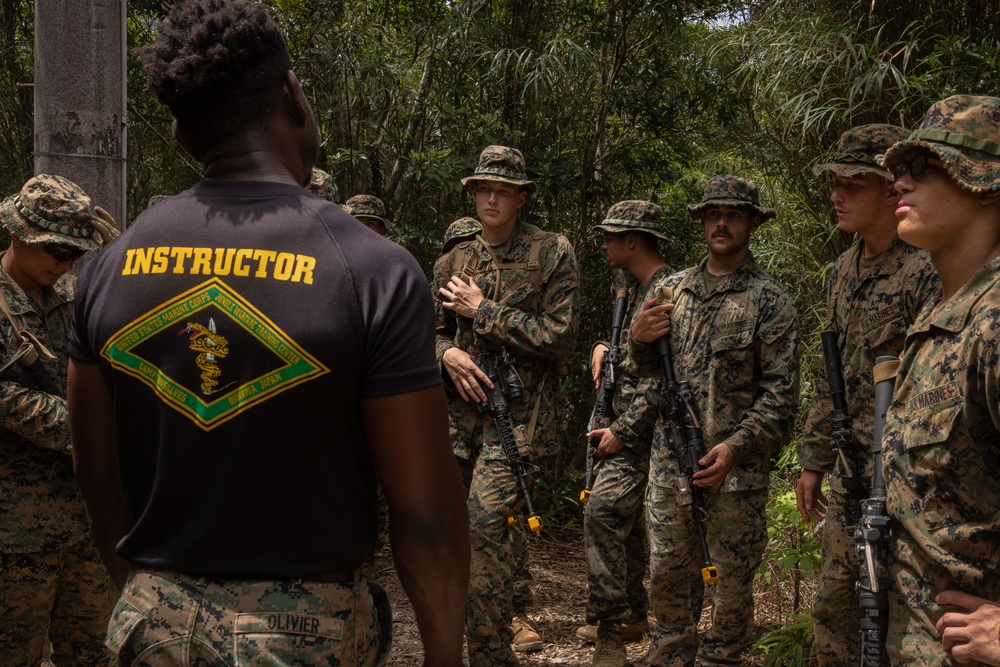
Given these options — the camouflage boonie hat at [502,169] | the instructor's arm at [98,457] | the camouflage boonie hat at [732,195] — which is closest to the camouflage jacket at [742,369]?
the camouflage boonie hat at [732,195]

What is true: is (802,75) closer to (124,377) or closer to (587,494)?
(587,494)

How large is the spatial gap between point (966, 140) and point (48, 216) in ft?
10.4

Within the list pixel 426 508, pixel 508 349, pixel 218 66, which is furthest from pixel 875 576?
pixel 508 349

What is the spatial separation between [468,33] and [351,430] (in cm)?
636

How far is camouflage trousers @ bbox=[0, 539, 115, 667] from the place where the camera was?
3859mm

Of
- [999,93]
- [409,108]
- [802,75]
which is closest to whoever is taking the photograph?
[999,93]

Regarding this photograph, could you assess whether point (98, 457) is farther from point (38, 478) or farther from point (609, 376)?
point (609, 376)

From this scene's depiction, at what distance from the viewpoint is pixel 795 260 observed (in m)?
7.06

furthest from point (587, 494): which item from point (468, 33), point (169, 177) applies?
point (169, 177)

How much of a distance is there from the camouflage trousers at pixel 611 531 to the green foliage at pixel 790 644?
0.76 meters

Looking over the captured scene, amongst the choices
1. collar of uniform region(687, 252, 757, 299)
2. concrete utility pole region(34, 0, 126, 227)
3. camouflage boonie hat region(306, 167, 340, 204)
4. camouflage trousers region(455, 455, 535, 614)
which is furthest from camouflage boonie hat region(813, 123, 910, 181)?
concrete utility pole region(34, 0, 126, 227)

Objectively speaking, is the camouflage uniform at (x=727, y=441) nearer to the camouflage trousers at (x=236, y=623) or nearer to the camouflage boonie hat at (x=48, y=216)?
the camouflage boonie hat at (x=48, y=216)

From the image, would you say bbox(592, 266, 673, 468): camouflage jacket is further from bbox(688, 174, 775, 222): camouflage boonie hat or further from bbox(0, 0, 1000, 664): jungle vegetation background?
bbox(0, 0, 1000, 664): jungle vegetation background

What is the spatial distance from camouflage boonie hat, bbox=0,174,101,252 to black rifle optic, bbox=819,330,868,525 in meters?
2.99
